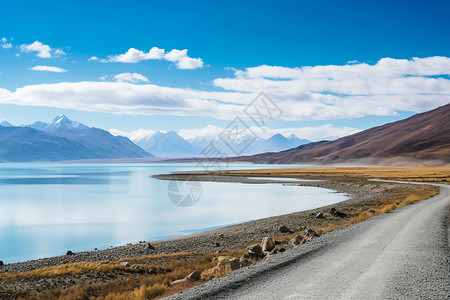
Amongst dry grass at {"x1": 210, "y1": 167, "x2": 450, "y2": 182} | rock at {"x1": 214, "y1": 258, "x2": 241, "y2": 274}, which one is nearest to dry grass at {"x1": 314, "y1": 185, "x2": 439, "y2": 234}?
rock at {"x1": 214, "y1": 258, "x2": 241, "y2": 274}

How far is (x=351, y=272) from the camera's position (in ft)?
37.0

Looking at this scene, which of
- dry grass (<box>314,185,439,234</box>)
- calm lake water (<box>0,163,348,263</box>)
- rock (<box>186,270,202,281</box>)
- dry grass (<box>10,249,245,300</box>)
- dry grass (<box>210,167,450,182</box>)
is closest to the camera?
dry grass (<box>10,249,245,300</box>)

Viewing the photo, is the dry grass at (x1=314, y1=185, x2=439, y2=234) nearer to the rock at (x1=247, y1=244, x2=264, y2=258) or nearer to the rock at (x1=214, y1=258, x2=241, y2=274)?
the rock at (x1=247, y1=244, x2=264, y2=258)

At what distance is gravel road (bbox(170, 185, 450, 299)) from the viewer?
9539mm

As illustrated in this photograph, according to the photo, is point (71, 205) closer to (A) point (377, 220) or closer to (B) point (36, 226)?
(B) point (36, 226)

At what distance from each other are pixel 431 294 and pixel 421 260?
3.70 meters

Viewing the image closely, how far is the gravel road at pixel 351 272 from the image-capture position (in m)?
9.54

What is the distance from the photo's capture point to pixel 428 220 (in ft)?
72.8

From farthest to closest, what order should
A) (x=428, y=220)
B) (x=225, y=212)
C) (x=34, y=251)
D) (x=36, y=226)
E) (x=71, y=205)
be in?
(x=71, y=205), (x=225, y=212), (x=36, y=226), (x=34, y=251), (x=428, y=220)

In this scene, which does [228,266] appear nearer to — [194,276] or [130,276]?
[194,276]

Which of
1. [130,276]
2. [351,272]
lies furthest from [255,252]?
[351,272]

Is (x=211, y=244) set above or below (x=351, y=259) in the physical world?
below

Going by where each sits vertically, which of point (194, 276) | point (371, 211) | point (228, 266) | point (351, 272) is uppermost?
point (351, 272)

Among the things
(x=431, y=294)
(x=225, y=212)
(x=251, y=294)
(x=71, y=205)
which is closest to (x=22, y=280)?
(x=251, y=294)
